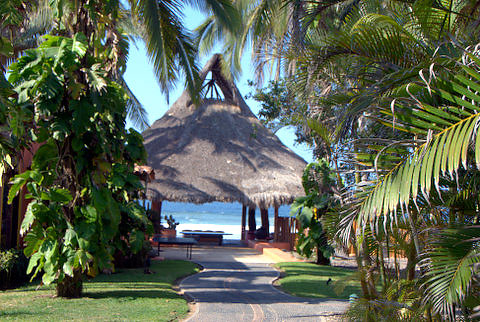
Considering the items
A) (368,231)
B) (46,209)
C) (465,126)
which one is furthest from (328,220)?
(46,209)

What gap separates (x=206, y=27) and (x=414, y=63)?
11.9 meters

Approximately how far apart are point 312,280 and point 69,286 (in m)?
5.19

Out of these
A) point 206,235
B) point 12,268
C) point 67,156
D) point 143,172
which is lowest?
point 12,268

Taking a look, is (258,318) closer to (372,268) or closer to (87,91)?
(372,268)

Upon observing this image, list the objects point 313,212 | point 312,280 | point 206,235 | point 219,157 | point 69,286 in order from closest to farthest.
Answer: point 69,286, point 312,280, point 313,212, point 219,157, point 206,235

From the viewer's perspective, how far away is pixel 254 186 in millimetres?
16531

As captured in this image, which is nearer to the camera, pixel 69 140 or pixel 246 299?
pixel 69 140

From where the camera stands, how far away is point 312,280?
1006 cm

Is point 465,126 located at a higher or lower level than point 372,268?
higher

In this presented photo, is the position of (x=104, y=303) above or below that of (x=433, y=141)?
below

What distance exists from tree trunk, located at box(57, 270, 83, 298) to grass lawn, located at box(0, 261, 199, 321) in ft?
0.46

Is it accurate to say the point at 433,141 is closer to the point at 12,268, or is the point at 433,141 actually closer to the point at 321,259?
the point at 12,268

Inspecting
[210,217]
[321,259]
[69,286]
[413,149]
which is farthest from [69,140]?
[210,217]

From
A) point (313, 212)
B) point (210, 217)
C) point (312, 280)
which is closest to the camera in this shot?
point (312, 280)
